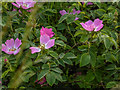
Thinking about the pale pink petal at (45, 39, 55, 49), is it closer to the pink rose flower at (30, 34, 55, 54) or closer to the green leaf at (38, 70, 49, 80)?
the pink rose flower at (30, 34, 55, 54)

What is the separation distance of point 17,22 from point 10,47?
0.18 metres

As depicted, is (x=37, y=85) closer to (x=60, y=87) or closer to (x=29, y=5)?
A: (x=60, y=87)

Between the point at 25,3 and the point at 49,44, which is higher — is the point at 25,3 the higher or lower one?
the higher one

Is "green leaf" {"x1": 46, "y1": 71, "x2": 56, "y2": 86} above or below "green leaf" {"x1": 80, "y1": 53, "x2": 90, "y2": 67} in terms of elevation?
below

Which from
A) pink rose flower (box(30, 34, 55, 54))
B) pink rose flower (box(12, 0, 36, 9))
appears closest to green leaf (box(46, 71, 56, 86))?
pink rose flower (box(30, 34, 55, 54))

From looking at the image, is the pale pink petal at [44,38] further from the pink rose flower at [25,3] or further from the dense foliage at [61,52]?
the pink rose flower at [25,3]

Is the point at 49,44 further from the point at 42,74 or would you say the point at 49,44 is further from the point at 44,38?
the point at 42,74

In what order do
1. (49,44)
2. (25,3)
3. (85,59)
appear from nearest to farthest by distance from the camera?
(49,44)
(85,59)
(25,3)

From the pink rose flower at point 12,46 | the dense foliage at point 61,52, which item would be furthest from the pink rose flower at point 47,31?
the pink rose flower at point 12,46

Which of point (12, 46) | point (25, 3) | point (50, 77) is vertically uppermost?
point (25, 3)

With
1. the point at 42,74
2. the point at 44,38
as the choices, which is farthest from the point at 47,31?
the point at 42,74

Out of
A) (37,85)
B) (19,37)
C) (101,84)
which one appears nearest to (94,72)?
(101,84)

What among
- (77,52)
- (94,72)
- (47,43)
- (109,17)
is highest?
(109,17)

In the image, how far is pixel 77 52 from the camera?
1.27 metres
